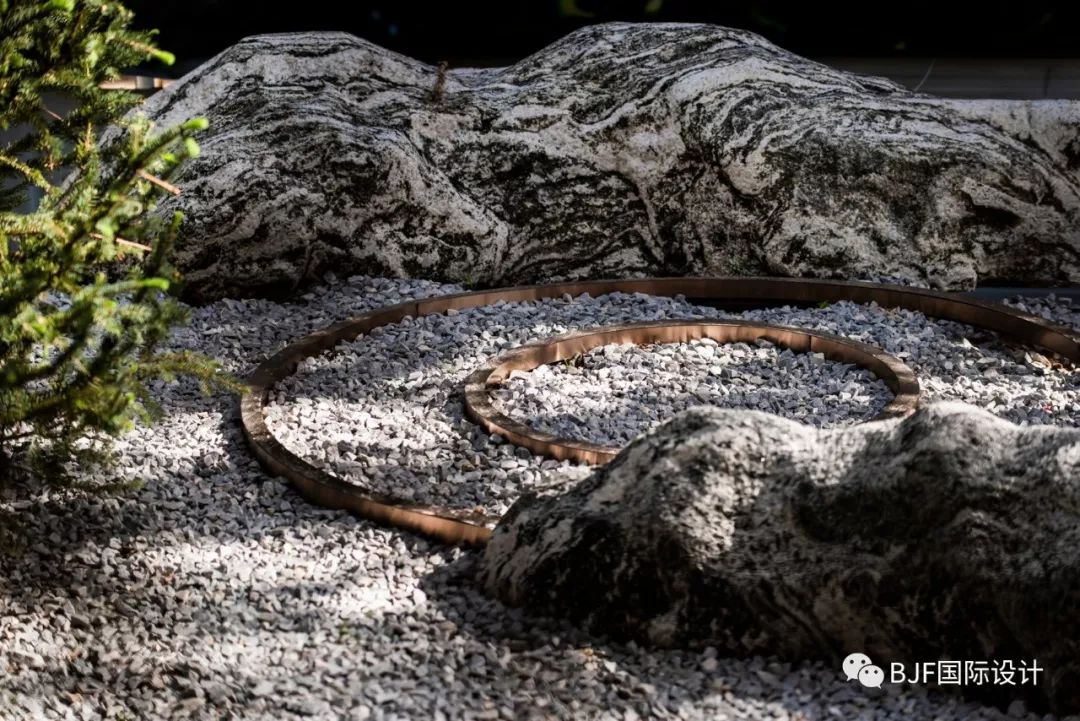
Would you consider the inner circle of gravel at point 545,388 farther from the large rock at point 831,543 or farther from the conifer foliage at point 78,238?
the conifer foliage at point 78,238

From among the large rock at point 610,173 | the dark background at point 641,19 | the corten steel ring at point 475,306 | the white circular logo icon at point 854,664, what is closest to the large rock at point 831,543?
the white circular logo icon at point 854,664

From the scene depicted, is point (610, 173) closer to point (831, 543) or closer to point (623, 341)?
point (623, 341)

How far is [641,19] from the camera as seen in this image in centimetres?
827

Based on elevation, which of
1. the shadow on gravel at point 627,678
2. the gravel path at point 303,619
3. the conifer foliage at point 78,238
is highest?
the conifer foliage at point 78,238

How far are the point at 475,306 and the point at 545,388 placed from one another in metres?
0.90

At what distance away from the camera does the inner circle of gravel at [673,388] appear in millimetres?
4145

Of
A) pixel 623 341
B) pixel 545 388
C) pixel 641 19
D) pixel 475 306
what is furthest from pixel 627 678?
pixel 641 19

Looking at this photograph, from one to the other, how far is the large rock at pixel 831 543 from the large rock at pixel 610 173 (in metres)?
2.80

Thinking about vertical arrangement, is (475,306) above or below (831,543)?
below

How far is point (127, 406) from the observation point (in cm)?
279

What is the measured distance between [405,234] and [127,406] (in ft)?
9.58

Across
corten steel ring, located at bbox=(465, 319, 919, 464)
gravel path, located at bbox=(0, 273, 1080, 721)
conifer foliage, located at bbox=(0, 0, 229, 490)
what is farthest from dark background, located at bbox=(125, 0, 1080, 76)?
conifer foliage, located at bbox=(0, 0, 229, 490)

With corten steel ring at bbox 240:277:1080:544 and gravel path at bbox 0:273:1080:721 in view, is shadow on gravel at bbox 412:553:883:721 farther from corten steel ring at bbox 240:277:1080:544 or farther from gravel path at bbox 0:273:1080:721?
corten steel ring at bbox 240:277:1080:544

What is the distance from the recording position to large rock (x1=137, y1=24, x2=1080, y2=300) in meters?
5.46
